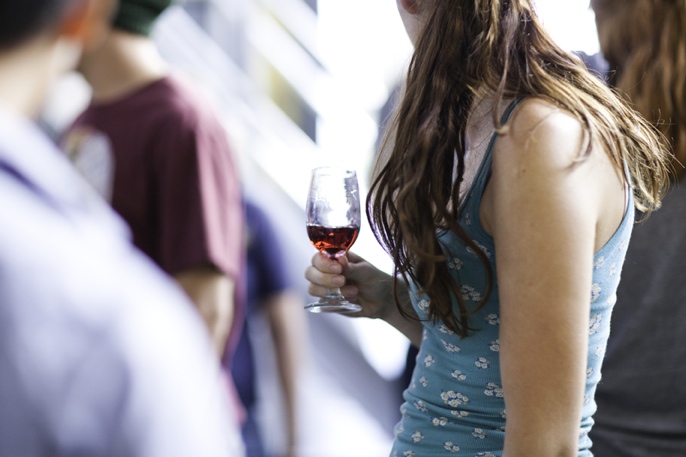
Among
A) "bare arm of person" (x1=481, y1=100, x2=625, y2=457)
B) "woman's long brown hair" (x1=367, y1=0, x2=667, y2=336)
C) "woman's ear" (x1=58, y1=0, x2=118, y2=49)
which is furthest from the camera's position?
"woman's long brown hair" (x1=367, y1=0, x2=667, y2=336)

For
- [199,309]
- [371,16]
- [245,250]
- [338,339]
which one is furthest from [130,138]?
[371,16]

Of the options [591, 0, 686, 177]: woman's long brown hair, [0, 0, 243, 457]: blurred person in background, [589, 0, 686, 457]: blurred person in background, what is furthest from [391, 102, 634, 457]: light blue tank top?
[0, 0, 243, 457]: blurred person in background

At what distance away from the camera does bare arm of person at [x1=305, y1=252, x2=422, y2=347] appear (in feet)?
5.20

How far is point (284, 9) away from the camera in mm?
5988

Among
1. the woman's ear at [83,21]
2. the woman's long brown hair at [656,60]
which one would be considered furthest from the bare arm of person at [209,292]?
the woman's ear at [83,21]

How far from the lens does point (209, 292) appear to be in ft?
6.26

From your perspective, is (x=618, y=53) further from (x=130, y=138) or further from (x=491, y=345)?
(x=130, y=138)

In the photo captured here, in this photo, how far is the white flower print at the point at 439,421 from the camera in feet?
4.47

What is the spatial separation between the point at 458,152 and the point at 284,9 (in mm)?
→ 4964

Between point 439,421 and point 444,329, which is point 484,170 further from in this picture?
point 439,421

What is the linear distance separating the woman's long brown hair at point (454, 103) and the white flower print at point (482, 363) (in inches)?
2.0

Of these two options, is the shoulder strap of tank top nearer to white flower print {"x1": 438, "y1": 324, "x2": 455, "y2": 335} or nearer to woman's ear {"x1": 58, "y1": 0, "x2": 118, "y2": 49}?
white flower print {"x1": 438, "y1": 324, "x2": 455, "y2": 335}

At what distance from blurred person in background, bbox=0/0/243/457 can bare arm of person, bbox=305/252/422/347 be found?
918mm

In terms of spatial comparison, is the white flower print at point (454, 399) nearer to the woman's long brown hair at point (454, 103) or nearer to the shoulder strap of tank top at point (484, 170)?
the woman's long brown hair at point (454, 103)
